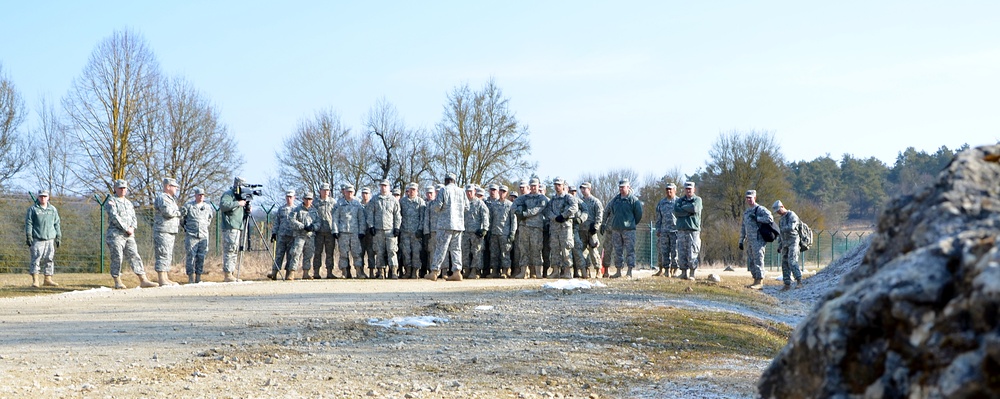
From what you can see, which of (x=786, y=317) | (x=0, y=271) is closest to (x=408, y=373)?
(x=786, y=317)

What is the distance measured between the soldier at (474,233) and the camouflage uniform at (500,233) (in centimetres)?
27

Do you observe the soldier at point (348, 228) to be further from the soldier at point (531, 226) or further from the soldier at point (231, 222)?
the soldier at point (531, 226)


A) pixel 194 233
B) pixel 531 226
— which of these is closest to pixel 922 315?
pixel 194 233

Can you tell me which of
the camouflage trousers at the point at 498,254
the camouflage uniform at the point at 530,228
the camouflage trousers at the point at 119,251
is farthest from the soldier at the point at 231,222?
the camouflage uniform at the point at 530,228

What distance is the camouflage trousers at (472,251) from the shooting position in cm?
1986

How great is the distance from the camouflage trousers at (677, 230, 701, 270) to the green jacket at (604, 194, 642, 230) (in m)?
1.02

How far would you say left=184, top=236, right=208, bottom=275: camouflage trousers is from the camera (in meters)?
17.5

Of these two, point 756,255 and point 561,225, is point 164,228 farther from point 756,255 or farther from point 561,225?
point 756,255

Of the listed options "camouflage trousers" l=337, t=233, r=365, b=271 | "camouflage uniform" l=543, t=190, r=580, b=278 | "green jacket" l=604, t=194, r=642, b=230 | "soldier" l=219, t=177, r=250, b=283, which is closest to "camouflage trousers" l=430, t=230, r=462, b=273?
"camouflage uniform" l=543, t=190, r=580, b=278

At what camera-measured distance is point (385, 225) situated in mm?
19891

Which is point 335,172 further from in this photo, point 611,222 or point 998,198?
point 998,198

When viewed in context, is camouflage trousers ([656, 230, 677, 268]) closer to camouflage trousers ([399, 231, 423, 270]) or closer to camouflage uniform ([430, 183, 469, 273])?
camouflage uniform ([430, 183, 469, 273])

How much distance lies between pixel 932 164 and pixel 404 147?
55.2m

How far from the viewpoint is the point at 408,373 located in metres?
6.65
